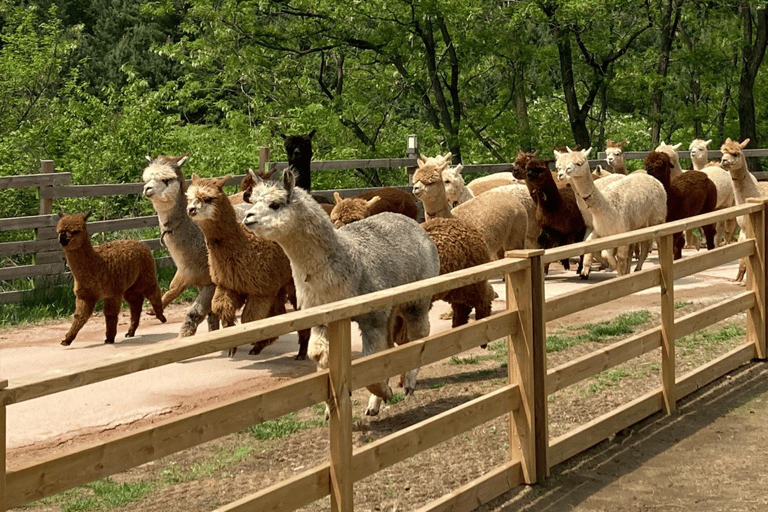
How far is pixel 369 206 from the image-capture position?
1044cm

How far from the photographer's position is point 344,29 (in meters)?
25.5

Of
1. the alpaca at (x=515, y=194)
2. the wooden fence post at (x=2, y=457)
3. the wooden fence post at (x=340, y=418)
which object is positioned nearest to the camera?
the wooden fence post at (x=2, y=457)

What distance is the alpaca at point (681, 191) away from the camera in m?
16.1

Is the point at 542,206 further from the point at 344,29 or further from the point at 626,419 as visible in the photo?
the point at 344,29

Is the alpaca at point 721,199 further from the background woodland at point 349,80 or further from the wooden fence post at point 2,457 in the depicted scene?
the wooden fence post at point 2,457

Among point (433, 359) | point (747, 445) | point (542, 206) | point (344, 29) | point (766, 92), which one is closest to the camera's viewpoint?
point (433, 359)

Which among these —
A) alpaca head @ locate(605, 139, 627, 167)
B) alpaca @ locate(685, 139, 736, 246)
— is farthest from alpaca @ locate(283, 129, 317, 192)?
alpaca @ locate(685, 139, 736, 246)

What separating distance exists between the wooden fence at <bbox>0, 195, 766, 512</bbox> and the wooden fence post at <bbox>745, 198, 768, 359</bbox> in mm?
665

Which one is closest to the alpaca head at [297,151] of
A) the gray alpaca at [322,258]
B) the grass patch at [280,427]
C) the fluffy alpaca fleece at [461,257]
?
the fluffy alpaca fleece at [461,257]

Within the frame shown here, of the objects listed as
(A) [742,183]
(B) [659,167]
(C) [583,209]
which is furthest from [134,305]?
(A) [742,183]

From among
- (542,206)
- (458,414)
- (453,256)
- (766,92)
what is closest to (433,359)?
(458,414)

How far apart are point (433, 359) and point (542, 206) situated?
31.9 ft

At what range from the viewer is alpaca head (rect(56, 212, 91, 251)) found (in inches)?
418

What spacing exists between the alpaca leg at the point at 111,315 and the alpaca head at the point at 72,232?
626 mm
